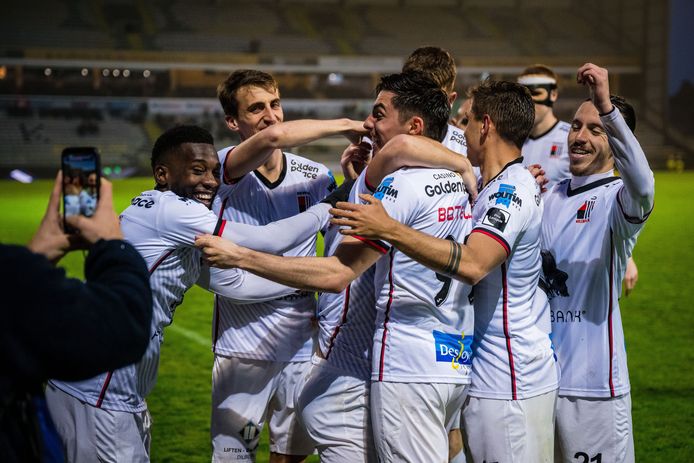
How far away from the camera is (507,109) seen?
3.59m

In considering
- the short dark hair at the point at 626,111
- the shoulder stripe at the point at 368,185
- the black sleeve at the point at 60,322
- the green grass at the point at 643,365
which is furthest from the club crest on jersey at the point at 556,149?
the black sleeve at the point at 60,322

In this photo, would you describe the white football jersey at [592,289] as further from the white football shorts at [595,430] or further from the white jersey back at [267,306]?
the white jersey back at [267,306]

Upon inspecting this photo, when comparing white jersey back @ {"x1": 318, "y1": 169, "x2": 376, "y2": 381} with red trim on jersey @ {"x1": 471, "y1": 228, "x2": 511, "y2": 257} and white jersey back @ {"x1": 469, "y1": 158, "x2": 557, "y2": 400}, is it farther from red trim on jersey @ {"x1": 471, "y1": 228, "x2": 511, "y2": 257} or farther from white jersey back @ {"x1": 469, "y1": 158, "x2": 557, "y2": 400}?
red trim on jersey @ {"x1": 471, "y1": 228, "x2": 511, "y2": 257}

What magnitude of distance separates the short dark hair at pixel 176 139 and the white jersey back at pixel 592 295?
181 centimetres

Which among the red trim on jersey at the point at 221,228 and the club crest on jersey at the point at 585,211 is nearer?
the red trim on jersey at the point at 221,228

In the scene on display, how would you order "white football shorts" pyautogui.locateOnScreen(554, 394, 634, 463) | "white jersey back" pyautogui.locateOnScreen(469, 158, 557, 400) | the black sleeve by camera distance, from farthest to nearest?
"white football shorts" pyautogui.locateOnScreen(554, 394, 634, 463) → "white jersey back" pyautogui.locateOnScreen(469, 158, 557, 400) → the black sleeve

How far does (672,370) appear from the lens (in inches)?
324

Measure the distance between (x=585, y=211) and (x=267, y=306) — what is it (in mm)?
1754

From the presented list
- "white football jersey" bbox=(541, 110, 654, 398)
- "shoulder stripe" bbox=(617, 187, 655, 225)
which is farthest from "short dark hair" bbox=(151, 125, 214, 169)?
"shoulder stripe" bbox=(617, 187, 655, 225)

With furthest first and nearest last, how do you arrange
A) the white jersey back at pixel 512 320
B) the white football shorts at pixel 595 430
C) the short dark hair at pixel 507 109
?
the white football shorts at pixel 595 430, the short dark hair at pixel 507 109, the white jersey back at pixel 512 320

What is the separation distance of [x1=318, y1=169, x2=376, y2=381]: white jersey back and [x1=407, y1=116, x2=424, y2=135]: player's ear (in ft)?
0.95

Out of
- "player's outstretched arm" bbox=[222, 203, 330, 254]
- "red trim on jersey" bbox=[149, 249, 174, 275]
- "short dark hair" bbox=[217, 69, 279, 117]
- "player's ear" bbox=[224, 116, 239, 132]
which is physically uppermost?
"short dark hair" bbox=[217, 69, 279, 117]

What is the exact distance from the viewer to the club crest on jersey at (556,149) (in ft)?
23.9

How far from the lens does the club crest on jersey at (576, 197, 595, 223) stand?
4000 mm
